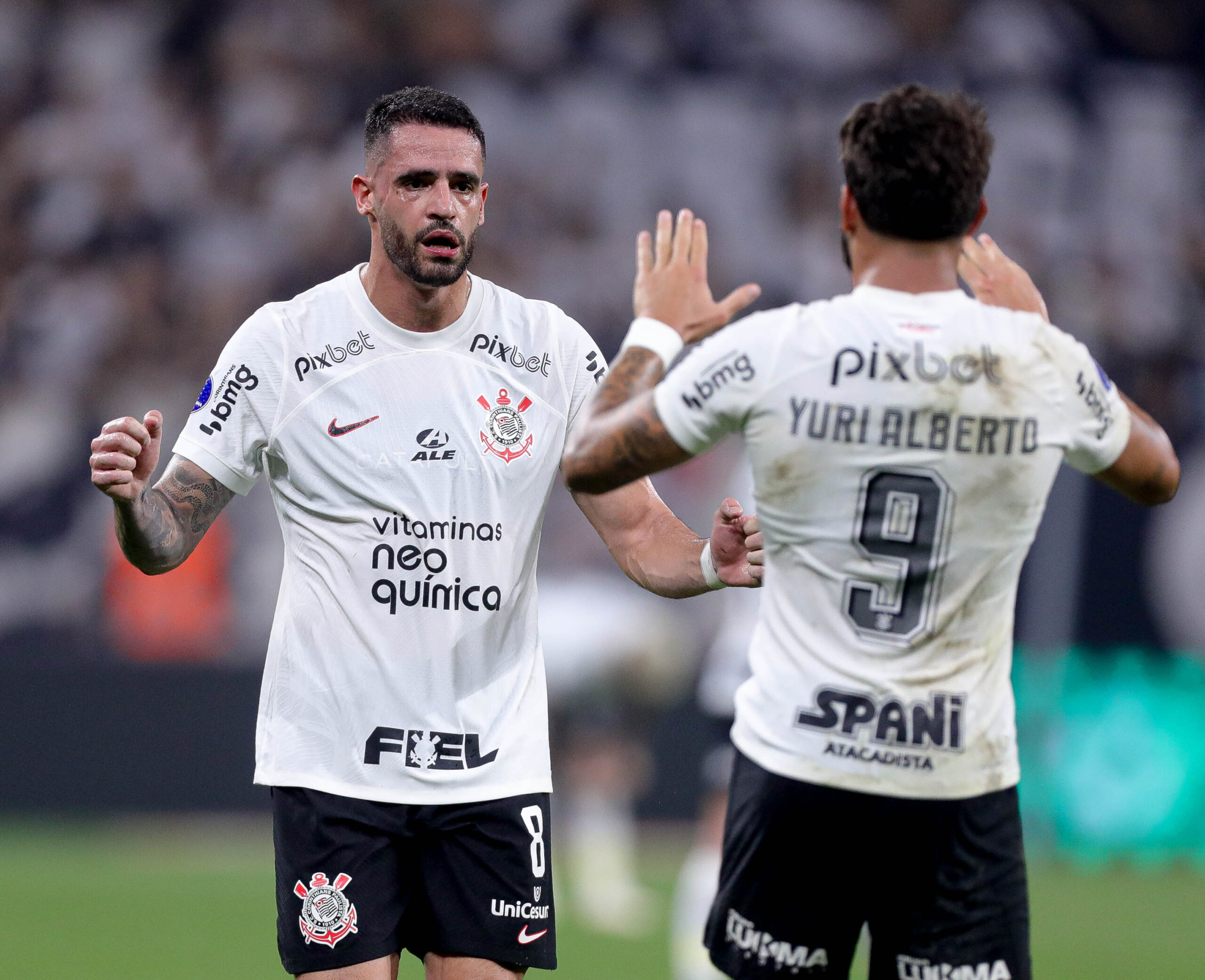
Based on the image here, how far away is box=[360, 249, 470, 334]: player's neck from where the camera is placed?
4.49m

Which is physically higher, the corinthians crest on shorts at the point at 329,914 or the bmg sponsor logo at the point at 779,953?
the bmg sponsor logo at the point at 779,953

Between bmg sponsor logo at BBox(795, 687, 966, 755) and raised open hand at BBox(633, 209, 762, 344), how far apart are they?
31.5 inches

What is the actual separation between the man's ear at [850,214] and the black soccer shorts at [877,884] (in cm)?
111

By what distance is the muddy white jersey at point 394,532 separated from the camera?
427cm

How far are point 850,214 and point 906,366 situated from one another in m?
0.37

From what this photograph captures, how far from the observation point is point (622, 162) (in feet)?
50.3

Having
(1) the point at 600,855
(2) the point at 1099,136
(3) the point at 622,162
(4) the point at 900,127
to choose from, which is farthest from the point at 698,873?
(2) the point at 1099,136

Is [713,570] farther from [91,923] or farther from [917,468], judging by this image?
[91,923]

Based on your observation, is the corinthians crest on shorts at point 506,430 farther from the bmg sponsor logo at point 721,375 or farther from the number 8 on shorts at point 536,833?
the bmg sponsor logo at point 721,375

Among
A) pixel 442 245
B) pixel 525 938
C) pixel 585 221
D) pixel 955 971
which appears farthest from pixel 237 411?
pixel 585 221

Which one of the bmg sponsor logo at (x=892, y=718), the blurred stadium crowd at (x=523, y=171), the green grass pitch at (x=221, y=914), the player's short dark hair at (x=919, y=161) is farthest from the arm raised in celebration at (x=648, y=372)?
the blurred stadium crowd at (x=523, y=171)

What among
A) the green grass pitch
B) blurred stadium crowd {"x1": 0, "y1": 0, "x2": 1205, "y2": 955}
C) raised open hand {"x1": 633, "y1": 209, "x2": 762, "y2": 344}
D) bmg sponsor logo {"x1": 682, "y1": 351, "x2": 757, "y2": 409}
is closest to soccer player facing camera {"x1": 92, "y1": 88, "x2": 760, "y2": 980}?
raised open hand {"x1": 633, "y1": 209, "x2": 762, "y2": 344}

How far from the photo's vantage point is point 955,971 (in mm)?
3432

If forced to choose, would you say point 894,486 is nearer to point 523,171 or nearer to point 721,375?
point 721,375
